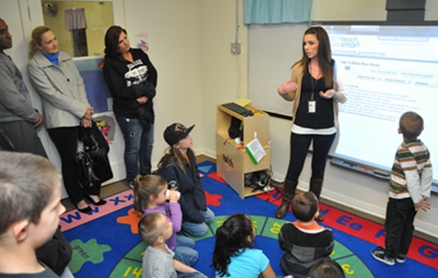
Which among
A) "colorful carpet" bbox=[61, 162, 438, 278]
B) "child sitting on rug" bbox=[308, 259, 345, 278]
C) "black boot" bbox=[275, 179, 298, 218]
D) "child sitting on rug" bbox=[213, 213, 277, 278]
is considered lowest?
"colorful carpet" bbox=[61, 162, 438, 278]

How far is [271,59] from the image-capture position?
141 inches

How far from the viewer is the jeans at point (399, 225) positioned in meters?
2.38

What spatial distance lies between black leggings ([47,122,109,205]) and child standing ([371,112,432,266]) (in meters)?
2.42

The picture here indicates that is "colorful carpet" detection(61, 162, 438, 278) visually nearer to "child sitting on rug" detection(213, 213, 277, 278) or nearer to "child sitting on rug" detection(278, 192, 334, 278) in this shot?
"child sitting on rug" detection(278, 192, 334, 278)

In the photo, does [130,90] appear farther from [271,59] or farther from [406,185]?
[406,185]

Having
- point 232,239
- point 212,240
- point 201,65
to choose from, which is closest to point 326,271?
point 232,239

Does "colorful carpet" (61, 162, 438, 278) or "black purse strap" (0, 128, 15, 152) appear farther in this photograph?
"black purse strap" (0, 128, 15, 152)

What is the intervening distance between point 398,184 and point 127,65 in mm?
2429

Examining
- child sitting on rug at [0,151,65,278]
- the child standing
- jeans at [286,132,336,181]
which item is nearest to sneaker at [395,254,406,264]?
the child standing

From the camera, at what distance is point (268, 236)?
2887 millimetres

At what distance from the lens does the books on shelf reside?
134 inches

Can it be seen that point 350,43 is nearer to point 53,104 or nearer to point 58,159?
point 53,104

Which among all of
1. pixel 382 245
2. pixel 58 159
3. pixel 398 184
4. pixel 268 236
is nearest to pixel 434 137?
pixel 398 184

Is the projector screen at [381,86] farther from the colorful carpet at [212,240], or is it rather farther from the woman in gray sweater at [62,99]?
the woman in gray sweater at [62,99]
